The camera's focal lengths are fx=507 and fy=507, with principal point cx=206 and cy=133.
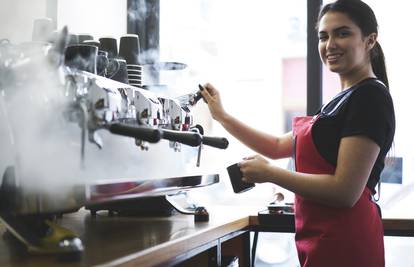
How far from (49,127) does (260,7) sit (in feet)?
5.40

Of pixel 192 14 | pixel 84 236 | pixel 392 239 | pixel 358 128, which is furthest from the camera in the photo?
pixel 192 14

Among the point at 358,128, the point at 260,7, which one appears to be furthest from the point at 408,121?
the point at 358,128

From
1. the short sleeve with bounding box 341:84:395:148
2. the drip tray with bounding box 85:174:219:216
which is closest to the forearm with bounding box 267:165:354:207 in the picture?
the short sleeve with bounding box 341:84:395:148

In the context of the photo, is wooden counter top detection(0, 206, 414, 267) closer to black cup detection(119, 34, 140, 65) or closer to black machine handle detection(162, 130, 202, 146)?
black machine handle detection(162, 130, 202, 146)

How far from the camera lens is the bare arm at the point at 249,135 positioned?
1617 millimetres

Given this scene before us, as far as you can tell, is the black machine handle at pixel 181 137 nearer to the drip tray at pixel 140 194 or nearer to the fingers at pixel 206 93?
the drip tray at pixel 140 194

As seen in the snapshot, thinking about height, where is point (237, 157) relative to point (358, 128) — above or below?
below

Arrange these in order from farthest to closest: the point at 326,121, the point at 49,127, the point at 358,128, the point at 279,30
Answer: the point at 279,30, the point at 326,121, the point at 358,128, the point at 49,127

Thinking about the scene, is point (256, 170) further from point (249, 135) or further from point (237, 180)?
point (249, 135)

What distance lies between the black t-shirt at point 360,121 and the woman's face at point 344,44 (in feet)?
0.21

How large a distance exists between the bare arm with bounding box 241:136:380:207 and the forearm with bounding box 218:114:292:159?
374mm

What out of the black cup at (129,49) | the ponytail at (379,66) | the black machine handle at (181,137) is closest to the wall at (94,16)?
the black cup at (129,49)

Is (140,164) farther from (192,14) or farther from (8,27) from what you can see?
(192,14)

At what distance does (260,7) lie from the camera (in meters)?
2.35
